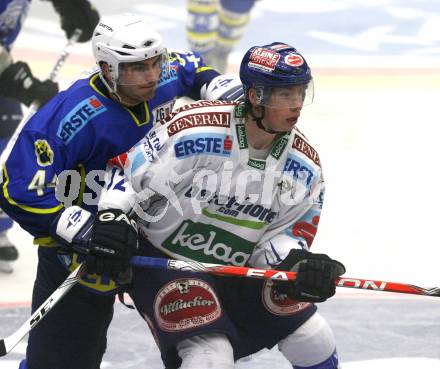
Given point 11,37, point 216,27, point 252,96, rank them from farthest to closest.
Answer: point 216,27 → point 11,37 → point 252,96

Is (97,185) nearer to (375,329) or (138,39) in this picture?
(138,39)

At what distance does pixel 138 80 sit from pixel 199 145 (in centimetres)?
51

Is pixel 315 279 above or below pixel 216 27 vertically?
above

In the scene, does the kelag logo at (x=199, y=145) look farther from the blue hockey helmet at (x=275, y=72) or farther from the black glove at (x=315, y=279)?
the black glove at (x=315, y=279)

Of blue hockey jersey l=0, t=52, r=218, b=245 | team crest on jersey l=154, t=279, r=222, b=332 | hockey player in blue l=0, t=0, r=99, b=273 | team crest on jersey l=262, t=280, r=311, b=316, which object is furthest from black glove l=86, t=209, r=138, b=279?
hockey player in blue l=0, t=0, r=99, b=273

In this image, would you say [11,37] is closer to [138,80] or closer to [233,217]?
→ [138,80]

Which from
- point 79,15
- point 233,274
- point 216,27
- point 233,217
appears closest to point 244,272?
point 233,274

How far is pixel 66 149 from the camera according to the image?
4707mm

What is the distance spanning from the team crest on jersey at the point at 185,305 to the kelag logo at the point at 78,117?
71 centimetres

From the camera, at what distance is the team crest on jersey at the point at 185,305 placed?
14.7 ft

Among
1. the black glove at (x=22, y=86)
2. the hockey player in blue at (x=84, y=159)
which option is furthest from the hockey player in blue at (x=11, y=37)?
the hockey player in blue at (x=84, y=159)

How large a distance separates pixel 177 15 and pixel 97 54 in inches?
326

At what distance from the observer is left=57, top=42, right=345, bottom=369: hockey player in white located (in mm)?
4395

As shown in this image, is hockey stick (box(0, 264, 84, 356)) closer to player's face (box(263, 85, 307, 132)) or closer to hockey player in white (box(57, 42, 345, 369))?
hockey player in white (box(57, 42, 345, 369))
